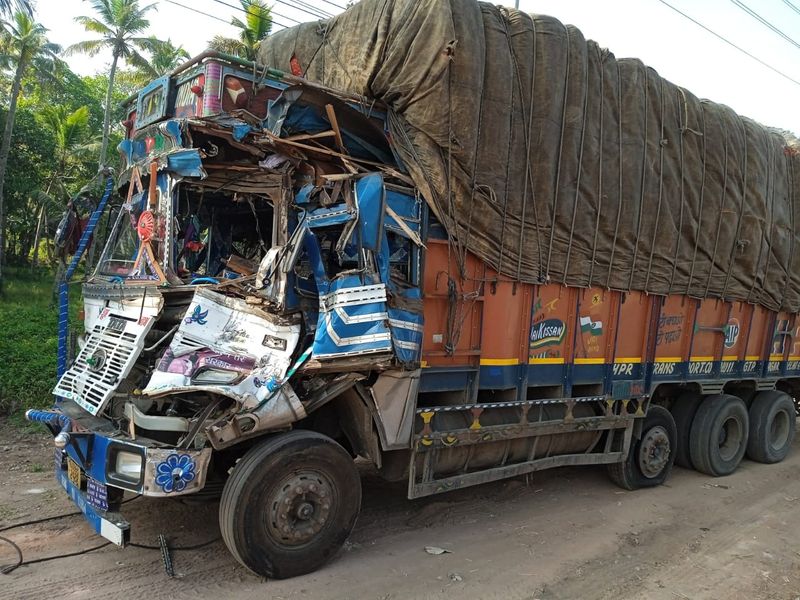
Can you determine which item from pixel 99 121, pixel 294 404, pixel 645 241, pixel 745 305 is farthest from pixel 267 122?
pixel 99 121

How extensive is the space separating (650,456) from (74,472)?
18.3 ft

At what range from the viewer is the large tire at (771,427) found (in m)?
8.09

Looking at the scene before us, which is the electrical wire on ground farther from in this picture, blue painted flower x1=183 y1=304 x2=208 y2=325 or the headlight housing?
blue painted flower x1=183 y1=304 x2=208 y2=325

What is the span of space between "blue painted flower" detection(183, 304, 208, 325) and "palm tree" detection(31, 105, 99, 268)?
730 inches

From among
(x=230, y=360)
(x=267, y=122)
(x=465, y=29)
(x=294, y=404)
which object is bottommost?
(x=294, y=404)

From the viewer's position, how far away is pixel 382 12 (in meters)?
4.95

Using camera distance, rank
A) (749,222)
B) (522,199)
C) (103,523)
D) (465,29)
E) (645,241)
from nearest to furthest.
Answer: (103,523) → (465,29) → (522,199) → (645,241) → (749,222)

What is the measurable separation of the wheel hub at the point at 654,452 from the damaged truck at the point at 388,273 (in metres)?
0.03

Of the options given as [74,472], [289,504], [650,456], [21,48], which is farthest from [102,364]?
[21,48]

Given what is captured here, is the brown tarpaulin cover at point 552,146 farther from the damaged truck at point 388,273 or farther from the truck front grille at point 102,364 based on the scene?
the truck front grille at point 102,364

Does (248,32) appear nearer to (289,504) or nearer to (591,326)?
(591,326)

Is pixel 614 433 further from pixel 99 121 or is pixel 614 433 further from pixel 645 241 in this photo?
pixel 99 121

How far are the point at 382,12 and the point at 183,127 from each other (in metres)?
1.86

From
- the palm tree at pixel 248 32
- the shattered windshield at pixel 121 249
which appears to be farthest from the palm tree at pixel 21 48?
the shattered windshield at pixel 121 249
